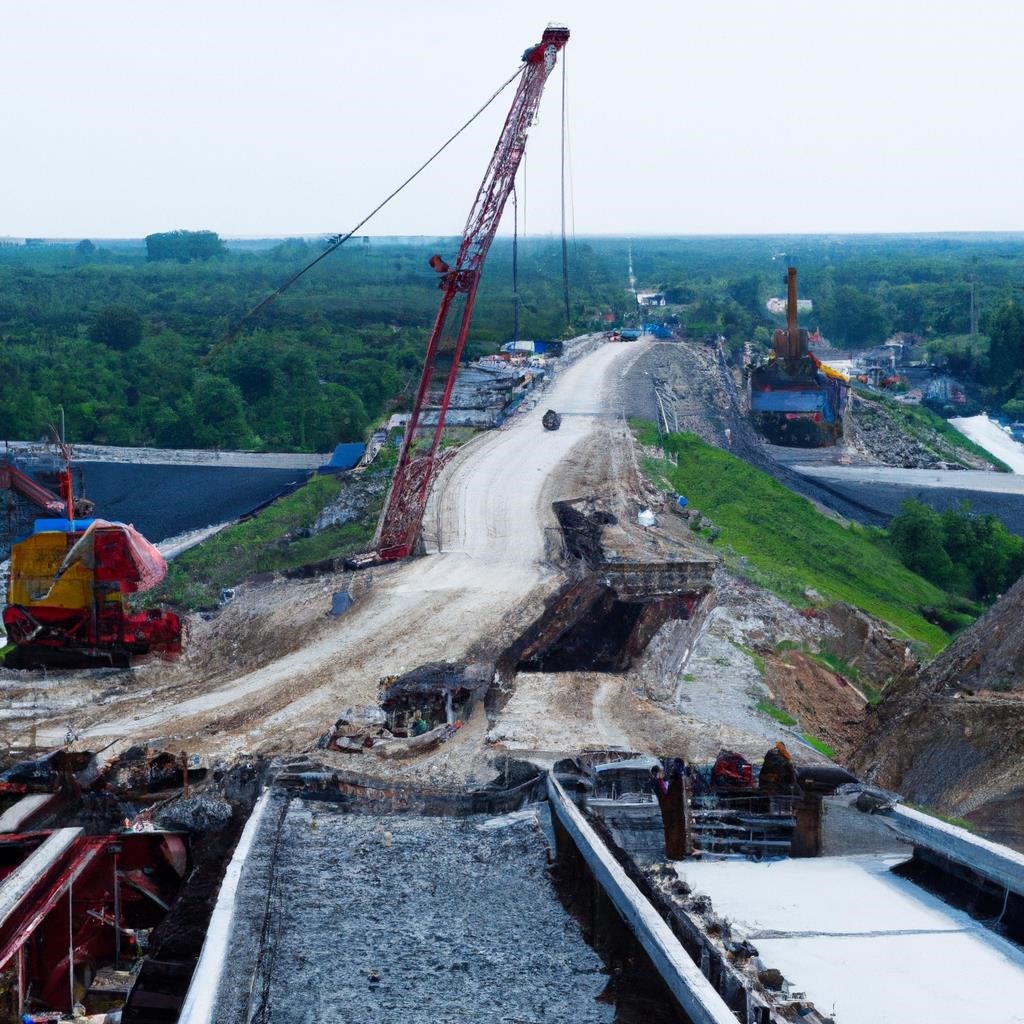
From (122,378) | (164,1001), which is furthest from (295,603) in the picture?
(122,378)

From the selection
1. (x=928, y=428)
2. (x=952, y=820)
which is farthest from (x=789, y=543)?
(x=928, y=428)

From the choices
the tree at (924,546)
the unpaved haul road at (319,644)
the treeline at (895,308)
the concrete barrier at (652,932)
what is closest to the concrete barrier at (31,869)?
the unpaved haul road at (319,644)

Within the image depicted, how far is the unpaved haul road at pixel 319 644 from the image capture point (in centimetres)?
2122

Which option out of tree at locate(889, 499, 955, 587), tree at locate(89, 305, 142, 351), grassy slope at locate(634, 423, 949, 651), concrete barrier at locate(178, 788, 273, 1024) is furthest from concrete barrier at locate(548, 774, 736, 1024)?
tree at locate(89, 305, 142, 351)

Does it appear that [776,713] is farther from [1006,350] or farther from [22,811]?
[1006,350]

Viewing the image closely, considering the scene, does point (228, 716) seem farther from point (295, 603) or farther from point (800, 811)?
point (800, 811)

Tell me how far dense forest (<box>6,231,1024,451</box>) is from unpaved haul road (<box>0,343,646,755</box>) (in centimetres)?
2184

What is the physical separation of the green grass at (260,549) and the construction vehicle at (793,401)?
840 inches

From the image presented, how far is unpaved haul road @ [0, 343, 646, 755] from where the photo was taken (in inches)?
836

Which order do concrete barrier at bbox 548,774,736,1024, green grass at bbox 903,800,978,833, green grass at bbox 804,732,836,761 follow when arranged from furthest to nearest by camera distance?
green grass at bbox 804,732,836,761 → green grass at bbox 903,800,978,833 → concrete barrier at bbox 548,774,736,1024

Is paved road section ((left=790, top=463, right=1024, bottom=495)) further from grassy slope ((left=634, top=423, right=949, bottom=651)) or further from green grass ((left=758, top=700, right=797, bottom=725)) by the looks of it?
green grass ((left=758, top=700, right=797, bottom=725))

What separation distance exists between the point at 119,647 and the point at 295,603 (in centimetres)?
389

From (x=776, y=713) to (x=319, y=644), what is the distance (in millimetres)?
8387

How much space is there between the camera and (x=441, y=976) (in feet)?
39.1
